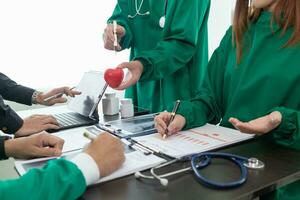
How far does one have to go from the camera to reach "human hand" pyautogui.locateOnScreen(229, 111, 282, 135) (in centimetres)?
84

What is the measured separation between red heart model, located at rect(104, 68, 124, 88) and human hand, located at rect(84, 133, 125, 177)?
1.26 ft

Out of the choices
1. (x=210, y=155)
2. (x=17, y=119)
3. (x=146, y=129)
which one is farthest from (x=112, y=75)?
(x=210, y=155)

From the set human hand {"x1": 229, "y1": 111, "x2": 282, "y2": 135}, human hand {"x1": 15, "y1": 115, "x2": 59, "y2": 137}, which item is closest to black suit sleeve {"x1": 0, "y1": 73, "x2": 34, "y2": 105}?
human hand {"x1": 15, "y1": 115, "x2": 59, "y2": 137}

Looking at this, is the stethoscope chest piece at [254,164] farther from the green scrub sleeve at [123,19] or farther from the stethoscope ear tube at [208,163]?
the green scrub sleeve at [123,19]

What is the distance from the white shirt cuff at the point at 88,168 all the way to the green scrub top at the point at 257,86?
0.44m

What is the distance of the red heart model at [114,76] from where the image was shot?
1.15m

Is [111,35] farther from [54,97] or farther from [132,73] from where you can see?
[54,97]

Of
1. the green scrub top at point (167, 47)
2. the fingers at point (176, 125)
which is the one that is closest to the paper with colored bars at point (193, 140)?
the fingers at point (176, 125)

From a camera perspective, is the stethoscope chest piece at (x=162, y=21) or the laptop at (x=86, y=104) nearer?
the laptop at (x=86, y=104)

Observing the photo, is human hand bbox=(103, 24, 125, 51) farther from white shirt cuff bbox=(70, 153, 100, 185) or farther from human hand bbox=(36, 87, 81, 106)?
white shirt cuff bbox=(70, 153, 100, 185)

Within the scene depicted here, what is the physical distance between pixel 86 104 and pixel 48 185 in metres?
0.74

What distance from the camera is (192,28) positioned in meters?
1.34

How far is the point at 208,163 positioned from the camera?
30.8 inches

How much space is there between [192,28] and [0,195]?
98 centimetres
